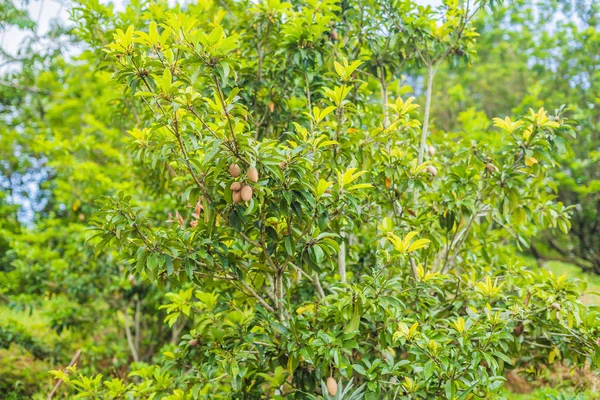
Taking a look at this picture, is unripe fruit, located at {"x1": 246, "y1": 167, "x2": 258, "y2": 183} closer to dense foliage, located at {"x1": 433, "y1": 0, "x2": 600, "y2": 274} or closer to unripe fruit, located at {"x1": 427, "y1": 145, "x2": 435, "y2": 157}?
unripe fruit, located at {"x1": 427, "y1": 145, "x2": 435, "y2": 157}

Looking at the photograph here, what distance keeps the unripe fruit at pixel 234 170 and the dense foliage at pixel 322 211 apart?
0.03 m

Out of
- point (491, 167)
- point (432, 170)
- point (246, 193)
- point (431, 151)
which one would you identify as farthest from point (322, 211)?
point (431, 151)

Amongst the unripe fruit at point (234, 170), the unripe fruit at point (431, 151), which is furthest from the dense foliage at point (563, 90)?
the unripe fruit at point (234, 170)

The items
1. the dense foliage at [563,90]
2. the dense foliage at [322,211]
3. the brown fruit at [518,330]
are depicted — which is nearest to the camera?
the dense foliage at [322,211]

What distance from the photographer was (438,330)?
2.68 meters

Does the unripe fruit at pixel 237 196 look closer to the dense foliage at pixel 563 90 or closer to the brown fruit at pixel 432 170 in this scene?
the brown fruit at pixel 432 170

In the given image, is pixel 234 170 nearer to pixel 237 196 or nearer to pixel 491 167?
pixel 237 196

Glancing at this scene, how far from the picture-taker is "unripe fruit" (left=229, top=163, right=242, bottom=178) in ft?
7.39

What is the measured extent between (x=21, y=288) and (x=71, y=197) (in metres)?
1.20

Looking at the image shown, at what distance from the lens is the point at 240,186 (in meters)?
2.26

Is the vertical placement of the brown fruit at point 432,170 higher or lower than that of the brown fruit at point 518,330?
higher

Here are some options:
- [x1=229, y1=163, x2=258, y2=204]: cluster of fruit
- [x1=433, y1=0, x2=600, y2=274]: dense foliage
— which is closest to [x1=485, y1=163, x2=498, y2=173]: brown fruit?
[x1=229, y1=163, x2=258, y2=204]: cluster of fruit

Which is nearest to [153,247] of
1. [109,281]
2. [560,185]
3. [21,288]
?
[109,281]

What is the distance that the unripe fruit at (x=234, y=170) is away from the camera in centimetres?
225
